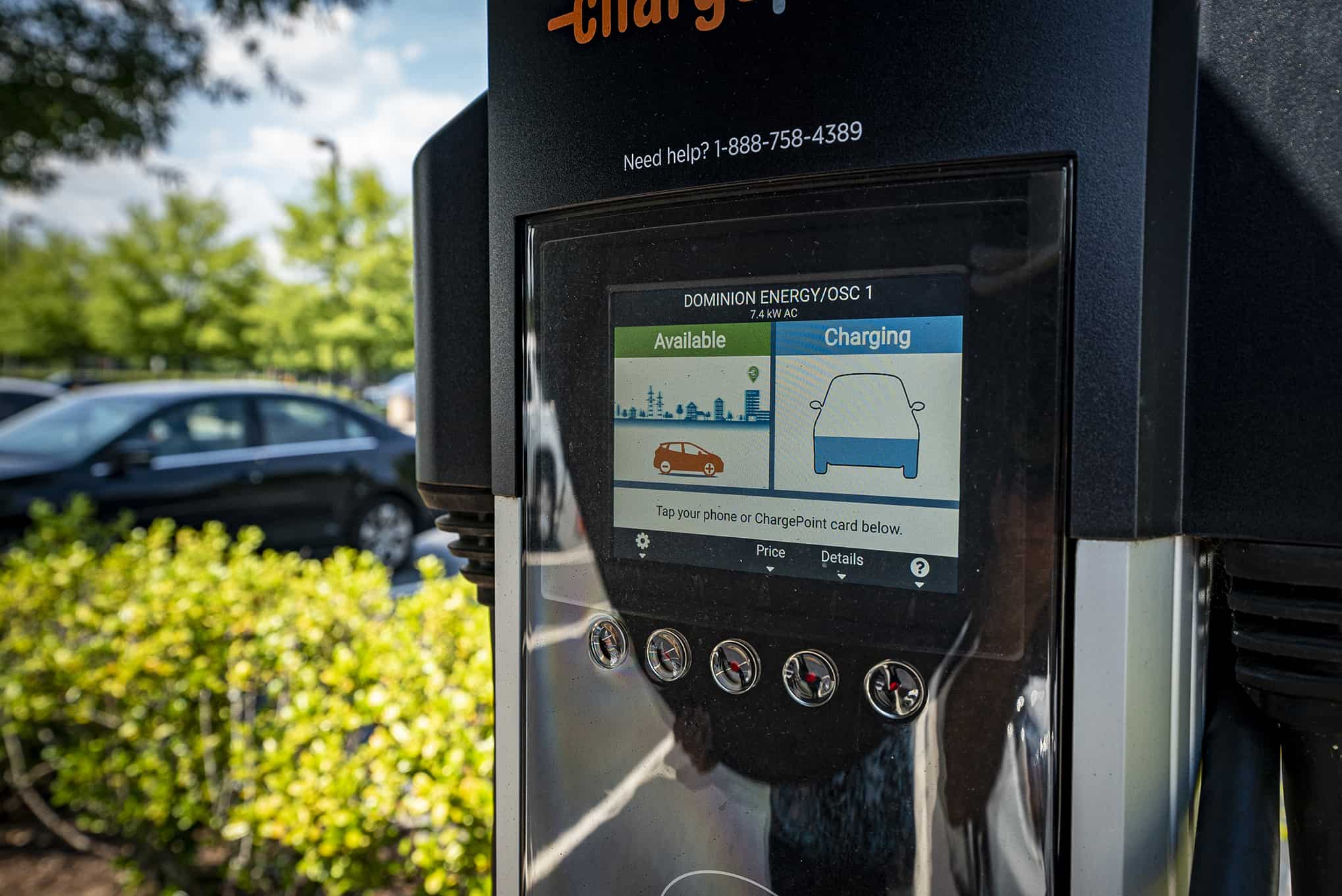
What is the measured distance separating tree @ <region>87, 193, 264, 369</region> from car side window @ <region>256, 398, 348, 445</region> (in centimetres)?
2468

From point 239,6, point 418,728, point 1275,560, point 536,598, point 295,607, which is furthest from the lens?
point 239,6

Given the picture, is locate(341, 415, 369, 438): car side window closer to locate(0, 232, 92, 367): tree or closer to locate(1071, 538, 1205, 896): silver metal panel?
locate(1071, 538, 1205, 896): silver metal panel

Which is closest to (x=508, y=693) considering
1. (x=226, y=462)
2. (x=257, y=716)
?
(x=257, y=716)

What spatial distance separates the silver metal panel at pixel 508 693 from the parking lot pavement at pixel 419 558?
19.4ft

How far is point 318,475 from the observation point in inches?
293

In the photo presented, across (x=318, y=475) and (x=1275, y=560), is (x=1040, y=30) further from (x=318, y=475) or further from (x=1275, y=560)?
(x=318, y=475)

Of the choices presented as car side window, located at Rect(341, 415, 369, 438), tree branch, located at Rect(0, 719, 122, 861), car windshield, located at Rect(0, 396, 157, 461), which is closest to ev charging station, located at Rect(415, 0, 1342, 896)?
tree branch, located at Rect(0, 719, 122, 861)

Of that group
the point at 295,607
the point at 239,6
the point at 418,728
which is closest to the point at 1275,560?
the point at 418,728

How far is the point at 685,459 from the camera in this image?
1.14 m

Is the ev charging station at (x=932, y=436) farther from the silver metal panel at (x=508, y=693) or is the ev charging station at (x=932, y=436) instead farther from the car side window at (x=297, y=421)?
the car side window at (x=297, y=421)

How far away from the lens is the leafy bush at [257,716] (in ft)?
8.04

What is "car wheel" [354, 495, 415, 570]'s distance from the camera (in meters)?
7.67

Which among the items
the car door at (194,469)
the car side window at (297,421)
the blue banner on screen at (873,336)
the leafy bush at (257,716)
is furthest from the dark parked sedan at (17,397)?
the blue banner on screen at (873,336)

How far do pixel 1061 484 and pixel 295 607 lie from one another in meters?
2.64
